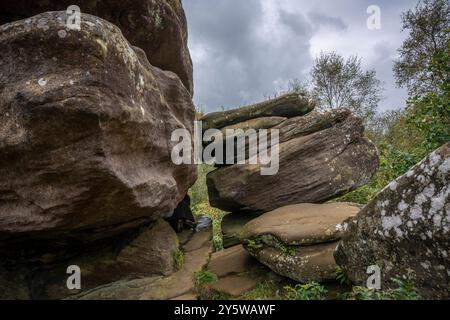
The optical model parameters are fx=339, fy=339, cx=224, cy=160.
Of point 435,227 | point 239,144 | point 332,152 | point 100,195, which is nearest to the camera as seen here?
point 435,227

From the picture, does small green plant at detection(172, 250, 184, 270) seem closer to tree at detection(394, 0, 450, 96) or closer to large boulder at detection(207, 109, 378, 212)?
large boulder at detection(207, 109, 378, 212)

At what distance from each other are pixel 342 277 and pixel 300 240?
92 centimetres

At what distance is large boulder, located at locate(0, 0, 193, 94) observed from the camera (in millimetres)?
5117

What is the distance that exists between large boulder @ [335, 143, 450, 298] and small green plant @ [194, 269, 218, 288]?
2.65m

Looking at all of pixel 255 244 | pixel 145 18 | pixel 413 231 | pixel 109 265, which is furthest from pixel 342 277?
pixel 145 18

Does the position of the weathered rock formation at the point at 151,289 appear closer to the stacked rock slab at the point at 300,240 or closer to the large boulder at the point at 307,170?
the stacked rock slab at the point at 300,240

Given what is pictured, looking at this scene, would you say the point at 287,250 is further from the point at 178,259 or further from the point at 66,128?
the point at 66,128

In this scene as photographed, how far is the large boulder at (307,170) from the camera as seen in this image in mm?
7289

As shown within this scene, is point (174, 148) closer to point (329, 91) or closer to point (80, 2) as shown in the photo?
point (80, 2)

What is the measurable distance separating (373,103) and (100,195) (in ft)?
74.9

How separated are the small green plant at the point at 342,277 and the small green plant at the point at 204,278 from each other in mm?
2222

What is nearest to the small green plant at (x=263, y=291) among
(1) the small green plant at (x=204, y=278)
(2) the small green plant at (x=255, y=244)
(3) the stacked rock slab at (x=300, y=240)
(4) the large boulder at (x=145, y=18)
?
(3) the stacked rock slab at (x=300, y=240)

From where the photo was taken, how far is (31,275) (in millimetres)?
5398

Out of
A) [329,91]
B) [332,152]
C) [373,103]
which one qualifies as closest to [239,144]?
[332,152]
